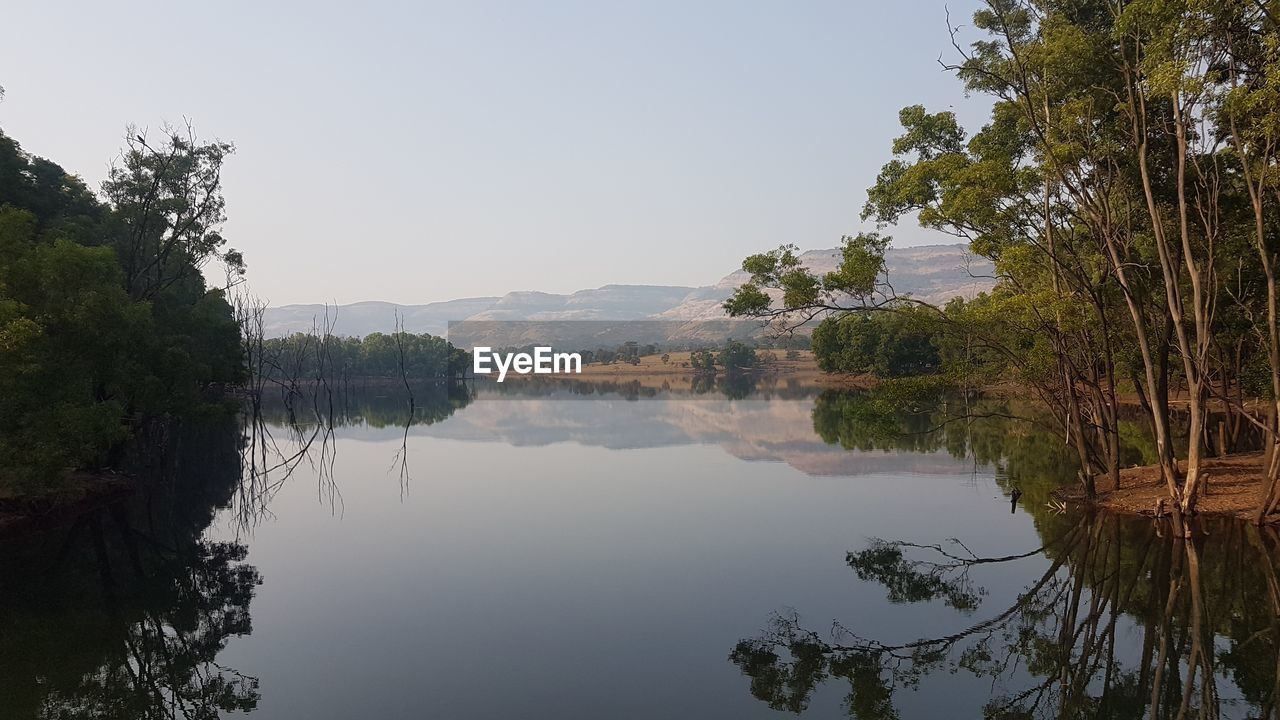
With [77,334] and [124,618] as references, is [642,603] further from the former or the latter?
[77,334]

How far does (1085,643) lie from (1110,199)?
14.6 meters

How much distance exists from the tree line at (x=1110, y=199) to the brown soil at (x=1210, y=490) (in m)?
0.60

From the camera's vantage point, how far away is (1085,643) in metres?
13.3

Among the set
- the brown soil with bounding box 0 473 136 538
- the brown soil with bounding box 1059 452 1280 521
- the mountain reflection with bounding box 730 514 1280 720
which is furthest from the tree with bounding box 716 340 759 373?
the mountain reflection with bounding box 730 514 1280 720

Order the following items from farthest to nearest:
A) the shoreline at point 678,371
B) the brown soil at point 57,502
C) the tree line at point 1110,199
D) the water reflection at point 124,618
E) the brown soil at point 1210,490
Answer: the shoreline at point 678,371, the brown soil at point 57,502, the brown soil at point 1210,490, the tree line at point 1110,199, the water reflection at point 124,618

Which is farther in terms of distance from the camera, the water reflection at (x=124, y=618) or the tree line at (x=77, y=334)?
the tree line at (x=77, y=334)

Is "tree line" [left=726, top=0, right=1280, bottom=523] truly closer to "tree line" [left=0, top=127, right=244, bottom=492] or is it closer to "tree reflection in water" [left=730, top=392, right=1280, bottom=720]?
"tree reflection in water" [left=730, top=392, right=1280, bottom=720]

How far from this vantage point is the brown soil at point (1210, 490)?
21.1 m

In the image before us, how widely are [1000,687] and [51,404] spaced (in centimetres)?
2616

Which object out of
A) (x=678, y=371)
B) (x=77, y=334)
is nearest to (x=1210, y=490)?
(x=77, y=334)

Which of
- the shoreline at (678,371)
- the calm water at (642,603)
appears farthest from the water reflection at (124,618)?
the shoreline at (678,371)

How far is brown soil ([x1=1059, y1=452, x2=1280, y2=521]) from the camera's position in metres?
21.1

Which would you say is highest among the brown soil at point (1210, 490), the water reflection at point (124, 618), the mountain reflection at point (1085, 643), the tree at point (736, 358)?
the tree at point (736, 358)

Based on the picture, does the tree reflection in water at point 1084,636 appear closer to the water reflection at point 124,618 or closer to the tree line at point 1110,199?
the tree line at point 1110,199
